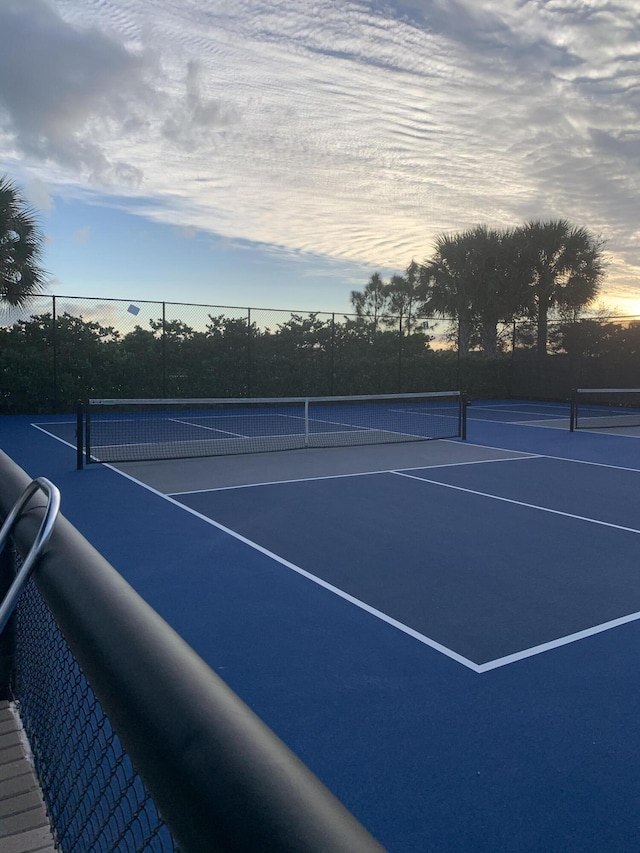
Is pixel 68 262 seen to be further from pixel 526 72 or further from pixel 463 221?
pixel 463 221

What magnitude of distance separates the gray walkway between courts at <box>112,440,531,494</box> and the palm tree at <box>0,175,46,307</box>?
893 centimetres

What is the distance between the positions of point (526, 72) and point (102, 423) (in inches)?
503

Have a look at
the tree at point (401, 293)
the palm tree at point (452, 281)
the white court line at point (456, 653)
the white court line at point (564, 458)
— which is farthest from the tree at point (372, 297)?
the white court line at point (456, 653)

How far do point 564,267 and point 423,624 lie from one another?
89.9 feet

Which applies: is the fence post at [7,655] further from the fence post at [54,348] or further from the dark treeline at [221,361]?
the fence post at [54,348]

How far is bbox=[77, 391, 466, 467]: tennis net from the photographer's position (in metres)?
12.4

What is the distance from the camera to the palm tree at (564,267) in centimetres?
2902

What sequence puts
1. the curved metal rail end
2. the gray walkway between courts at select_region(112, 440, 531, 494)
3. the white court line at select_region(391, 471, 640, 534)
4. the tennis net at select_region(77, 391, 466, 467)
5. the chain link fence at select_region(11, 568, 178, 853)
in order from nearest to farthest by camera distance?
the curved metal rail end, the chain link fence at select_region(11, 568, 178, 853), the white court line at select_region(391, 471, 640, 534), the gray walkway between courts at select_region(112, 440, 531, 494), the tennis net at select_region(77, 391, 466, 467)

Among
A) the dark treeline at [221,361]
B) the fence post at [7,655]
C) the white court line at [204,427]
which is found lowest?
the white court line at [204,427]

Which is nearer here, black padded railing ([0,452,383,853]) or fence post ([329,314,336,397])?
black padded railing ([0,452,383,853])

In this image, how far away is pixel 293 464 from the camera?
11.3 m

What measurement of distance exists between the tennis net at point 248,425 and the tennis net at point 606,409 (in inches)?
133

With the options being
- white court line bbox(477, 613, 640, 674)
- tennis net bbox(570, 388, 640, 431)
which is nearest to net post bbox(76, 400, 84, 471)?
white court line bbox(477, 613, 640, 674)

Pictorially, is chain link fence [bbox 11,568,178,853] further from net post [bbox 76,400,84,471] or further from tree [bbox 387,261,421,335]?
tree [bbox 387,261,421,335]
